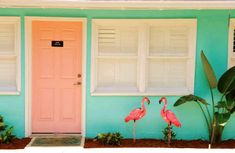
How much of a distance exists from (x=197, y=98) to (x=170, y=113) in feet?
2.09

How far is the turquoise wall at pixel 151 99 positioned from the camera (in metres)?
8.26

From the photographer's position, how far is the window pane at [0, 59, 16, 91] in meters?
8.37

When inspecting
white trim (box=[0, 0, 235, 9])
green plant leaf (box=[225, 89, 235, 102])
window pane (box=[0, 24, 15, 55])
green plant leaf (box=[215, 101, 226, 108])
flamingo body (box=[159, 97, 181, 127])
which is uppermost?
white trim (box=[0, 0, 235, 9])

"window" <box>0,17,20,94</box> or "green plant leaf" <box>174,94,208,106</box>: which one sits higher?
"window" <box>0,17,20,94</box>

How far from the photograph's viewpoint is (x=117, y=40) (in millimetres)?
8438

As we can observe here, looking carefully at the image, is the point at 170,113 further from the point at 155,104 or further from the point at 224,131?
the point at 224,131

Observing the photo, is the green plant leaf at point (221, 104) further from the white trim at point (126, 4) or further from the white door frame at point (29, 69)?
the white door frame at point (29, 69)

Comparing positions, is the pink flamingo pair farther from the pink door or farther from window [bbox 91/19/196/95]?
the pink door

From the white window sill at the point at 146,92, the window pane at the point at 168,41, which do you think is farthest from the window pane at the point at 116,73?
the window pane at the point at 168,41

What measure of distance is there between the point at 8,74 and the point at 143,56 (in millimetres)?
2858

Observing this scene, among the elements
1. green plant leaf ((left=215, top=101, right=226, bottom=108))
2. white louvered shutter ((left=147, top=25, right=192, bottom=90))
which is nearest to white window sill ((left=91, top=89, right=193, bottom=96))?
white louvered shutter ((left=147, top=25, right=192, bottom=90))

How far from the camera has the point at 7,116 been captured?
8375 millimetres

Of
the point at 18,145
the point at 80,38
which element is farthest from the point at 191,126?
the point at 18,145
